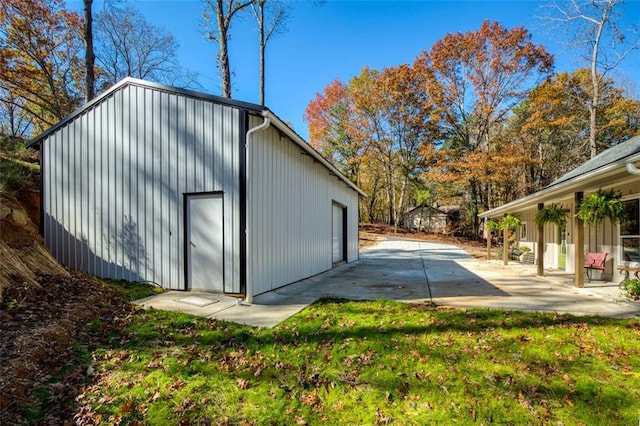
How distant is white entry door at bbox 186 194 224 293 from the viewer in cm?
580

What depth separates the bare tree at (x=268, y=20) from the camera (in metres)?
14.2

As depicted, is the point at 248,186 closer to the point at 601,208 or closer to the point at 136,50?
the point at 601,208

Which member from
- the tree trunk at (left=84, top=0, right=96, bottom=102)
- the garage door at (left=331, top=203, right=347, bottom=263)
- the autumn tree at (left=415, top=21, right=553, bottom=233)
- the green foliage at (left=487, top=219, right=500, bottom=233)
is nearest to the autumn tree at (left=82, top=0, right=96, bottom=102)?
the tree trunk at (left=84, top=0, right=96, bottom=102)

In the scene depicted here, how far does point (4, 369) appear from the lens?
284cm

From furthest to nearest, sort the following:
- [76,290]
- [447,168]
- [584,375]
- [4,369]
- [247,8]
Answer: [447,168] → [247,8] → [76,290] → [584,375] → [4,369]

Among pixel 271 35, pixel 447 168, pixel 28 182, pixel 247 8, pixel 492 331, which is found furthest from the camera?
pixel 447 168

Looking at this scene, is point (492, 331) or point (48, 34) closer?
point (492, 331)

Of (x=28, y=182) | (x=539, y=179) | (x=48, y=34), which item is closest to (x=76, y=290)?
(x=28, y=182)

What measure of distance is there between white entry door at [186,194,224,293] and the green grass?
1.39 metres

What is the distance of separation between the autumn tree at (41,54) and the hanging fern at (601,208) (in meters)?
19.8

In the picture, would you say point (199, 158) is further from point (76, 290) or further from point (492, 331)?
point (492, 331)

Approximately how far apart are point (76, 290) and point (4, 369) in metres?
2.37

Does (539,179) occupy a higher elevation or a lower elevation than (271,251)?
higher

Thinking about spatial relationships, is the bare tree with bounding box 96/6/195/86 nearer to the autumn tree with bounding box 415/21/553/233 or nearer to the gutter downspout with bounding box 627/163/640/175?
the autumn tree with bounding box 415/21/553/233
